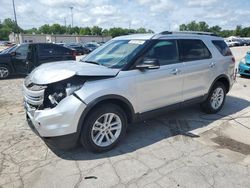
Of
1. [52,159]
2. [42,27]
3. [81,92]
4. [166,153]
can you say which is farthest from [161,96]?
[42,27]

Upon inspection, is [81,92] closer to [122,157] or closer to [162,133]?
[122,157]

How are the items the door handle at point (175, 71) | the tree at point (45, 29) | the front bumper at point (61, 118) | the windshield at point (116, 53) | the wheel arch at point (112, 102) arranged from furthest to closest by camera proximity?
the tree at point (45, 29), the door handle at point (175, 71), the windshield at point (116, 53), the wheel arch at point (112, 102), the front bumper at point (61, 118)

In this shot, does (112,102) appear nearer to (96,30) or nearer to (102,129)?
(102,129)

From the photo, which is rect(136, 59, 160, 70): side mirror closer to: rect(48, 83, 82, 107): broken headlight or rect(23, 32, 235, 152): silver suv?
rect(23, 32, 235, 152): silver suv

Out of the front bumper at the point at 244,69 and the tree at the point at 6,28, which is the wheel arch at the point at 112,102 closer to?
the front bumper at the point at 244,69

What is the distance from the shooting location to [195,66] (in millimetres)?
4836

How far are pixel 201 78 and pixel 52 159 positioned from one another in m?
3.24

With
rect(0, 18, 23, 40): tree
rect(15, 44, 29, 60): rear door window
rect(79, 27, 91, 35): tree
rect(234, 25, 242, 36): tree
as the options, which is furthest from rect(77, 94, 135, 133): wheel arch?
rect(0, 18, 23, 40): tree

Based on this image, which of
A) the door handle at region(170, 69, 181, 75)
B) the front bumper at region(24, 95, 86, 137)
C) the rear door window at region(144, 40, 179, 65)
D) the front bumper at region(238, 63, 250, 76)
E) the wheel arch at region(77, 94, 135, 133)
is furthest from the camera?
the front bumper at region(238, 63, 250, 76)

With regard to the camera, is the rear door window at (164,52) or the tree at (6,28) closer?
the rear door window at (164,52)

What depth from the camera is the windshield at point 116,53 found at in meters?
3.98

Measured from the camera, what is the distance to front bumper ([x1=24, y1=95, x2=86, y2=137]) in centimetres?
326

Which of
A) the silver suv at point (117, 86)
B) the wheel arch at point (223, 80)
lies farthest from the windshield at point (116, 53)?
the wheel arch at point (223, 80)

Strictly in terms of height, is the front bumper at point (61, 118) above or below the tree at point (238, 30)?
below
